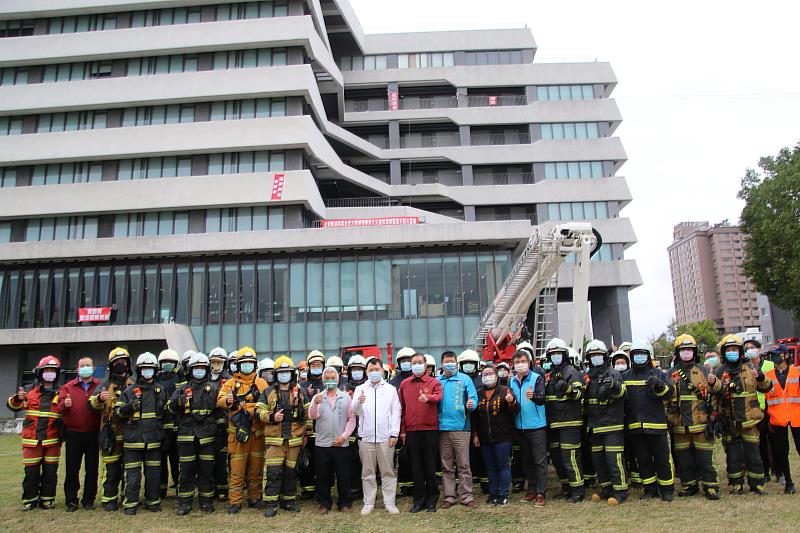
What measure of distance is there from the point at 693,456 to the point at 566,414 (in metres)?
1.82

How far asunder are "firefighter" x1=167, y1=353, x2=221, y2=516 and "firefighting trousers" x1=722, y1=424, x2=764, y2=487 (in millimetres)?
7307

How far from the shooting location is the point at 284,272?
97.7 feet

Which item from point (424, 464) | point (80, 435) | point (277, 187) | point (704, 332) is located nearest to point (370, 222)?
point (277, 187)

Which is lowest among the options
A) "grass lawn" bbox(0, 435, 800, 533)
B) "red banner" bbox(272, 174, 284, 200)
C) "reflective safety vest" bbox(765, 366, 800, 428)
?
"grass lawn" bbox(0, 435, 800, 533)

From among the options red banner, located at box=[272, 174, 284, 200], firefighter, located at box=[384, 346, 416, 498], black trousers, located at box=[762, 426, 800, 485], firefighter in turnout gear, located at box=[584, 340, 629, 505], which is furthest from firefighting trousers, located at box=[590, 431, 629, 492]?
red banner, located at box=[272, 174, 284, 200]

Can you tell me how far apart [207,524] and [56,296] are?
92.0ft

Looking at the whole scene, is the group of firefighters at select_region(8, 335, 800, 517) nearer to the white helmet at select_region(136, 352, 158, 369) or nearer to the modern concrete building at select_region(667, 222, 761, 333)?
the white helmet at select_region(136, 352, 158, 369)

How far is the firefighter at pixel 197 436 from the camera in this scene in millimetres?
8133

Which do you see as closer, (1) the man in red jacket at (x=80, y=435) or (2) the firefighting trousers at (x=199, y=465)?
(2) the firefighting trousers at (x=199, y=465)

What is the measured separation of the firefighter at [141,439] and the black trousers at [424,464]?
3.52m

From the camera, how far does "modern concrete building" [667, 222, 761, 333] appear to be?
12519cm

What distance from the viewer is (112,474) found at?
8.34 meters

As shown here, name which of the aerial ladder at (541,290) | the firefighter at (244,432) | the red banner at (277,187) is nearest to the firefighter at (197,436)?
the firefighter at (244,432)

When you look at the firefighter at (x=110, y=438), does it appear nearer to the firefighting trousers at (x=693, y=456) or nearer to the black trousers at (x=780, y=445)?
the firefighting trousers at (x=693, y=456)
